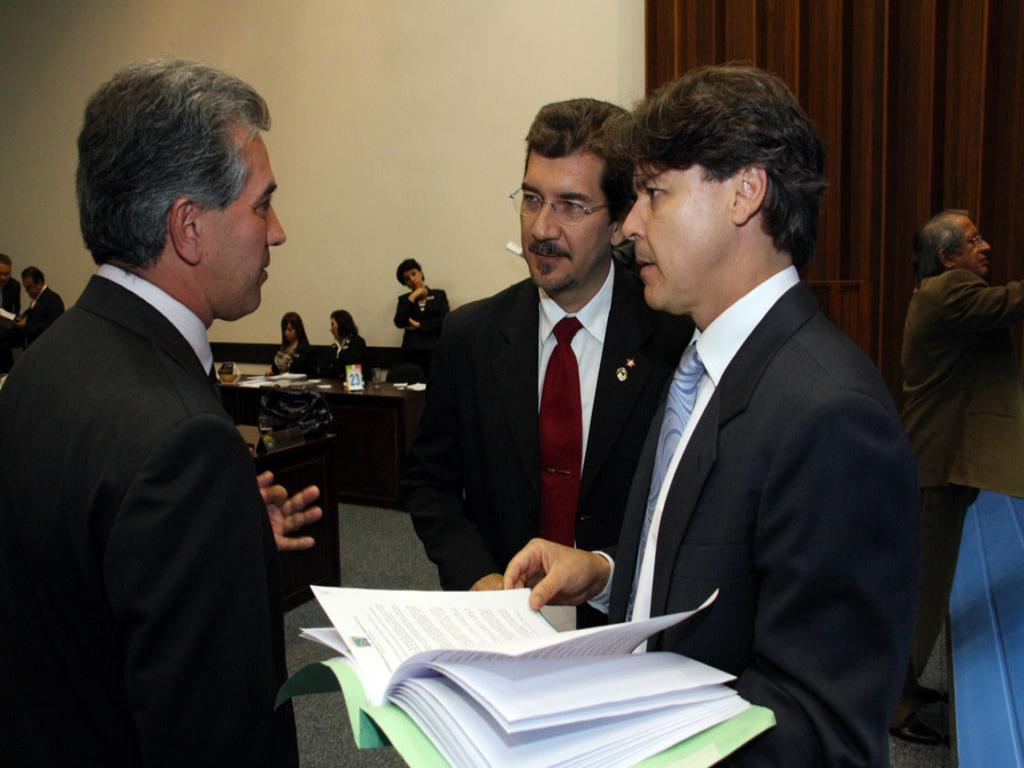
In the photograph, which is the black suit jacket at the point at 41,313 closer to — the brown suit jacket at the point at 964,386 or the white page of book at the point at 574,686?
the brown suit jacket at the point at 964,386

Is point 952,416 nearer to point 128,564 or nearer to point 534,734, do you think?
point 534,734

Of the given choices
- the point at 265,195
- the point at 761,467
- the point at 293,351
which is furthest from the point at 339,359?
the point at 761,467

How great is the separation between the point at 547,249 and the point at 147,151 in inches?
31.4

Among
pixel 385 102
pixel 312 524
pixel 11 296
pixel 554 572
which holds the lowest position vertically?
pixel 312 524

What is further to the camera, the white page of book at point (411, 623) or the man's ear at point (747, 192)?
the man's ear at point (747, 192)

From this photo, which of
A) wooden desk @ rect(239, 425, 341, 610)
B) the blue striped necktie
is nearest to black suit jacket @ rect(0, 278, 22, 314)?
wooden desk @ rect(239, 425, 341, 610)

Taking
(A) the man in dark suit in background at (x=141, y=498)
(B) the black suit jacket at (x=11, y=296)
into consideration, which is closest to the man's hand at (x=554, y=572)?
(A) the man in dark suit in background at (x=141, y=498)

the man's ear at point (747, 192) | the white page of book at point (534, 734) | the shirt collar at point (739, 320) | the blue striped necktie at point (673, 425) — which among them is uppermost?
the man's ear at point (747, 192)

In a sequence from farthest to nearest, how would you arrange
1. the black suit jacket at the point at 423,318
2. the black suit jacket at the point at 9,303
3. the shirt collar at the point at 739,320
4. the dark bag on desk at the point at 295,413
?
1. the black suit jacket at the point at 9,303
2. the black suit jacket at the point at 423,318
3. the dark bag on desk at the point at 295,413
4. the shirt collar at the point at 739,320

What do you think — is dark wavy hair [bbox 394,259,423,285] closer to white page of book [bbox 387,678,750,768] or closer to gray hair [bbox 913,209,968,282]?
gray hair [bbox 913,209,968,282]

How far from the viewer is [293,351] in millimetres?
7938

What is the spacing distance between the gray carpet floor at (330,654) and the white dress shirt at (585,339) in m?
1.77

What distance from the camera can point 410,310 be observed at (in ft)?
24.7

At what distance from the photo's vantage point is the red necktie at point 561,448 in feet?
5.46
